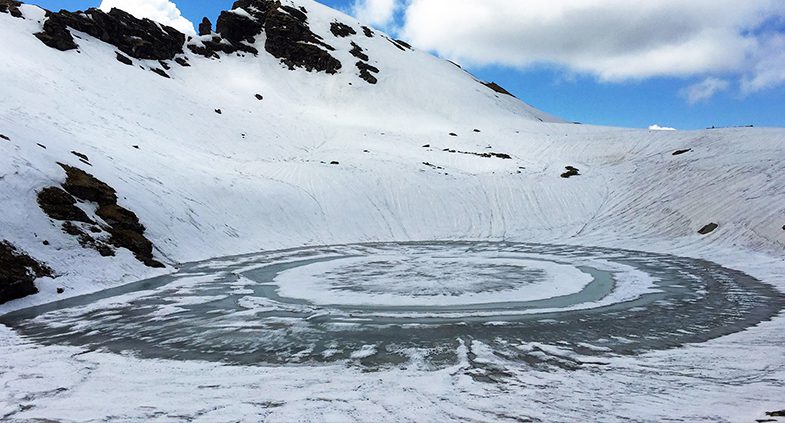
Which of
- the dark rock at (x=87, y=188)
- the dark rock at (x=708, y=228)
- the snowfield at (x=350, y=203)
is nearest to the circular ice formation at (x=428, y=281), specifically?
the snowfield at (x=350, y=203)

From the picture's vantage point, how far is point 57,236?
1396 centimetres

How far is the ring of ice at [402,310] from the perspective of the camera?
8.05 meters

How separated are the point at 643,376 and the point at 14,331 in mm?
10448

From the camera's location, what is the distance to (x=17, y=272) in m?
A: 11.7

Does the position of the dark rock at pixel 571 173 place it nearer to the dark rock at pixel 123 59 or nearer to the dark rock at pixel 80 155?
the dark rock at pixel 80 155

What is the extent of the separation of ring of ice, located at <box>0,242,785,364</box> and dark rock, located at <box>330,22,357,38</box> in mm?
70254

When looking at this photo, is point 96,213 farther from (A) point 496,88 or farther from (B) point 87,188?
(A) point 496,88

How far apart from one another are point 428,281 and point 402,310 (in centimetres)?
365

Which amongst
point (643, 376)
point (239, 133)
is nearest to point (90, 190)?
point (643, 376)

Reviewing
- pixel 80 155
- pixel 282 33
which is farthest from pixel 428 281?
pixel 282 33

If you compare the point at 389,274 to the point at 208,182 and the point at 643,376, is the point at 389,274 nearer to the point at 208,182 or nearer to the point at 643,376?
the point at 643,376

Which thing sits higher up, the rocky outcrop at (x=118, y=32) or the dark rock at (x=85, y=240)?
the rocky outcrop at (x=118, y=32)

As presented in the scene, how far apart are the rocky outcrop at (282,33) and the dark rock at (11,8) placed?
26224 mm

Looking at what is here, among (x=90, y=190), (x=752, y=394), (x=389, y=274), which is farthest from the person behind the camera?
(x=90, y=190)
